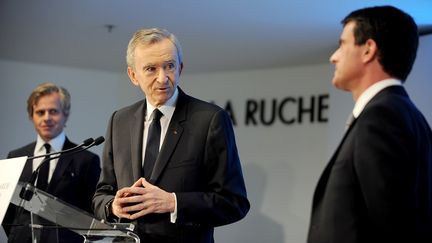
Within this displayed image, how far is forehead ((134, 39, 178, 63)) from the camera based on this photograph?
2580 millimetres

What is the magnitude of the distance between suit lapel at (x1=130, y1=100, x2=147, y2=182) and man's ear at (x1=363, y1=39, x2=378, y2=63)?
0.99m

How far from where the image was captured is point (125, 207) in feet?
7.70

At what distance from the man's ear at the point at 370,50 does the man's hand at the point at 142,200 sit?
86 cm

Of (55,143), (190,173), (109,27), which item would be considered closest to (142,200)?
(190,173)

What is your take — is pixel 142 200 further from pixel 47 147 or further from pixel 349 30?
pixel 47 147

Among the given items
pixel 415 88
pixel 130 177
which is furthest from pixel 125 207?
pixel 415 88

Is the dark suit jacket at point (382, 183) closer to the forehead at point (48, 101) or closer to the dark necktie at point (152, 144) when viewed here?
the dark necktie at point (152, 144)

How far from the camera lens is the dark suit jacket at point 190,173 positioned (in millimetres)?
2404

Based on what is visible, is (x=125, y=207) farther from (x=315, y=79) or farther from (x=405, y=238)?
(x=315, y=79)

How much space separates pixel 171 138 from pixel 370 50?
0.90 m

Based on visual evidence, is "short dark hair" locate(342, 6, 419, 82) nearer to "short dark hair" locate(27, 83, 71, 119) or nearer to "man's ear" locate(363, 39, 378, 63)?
"man's ear" locate(363, 39, 378, 63)

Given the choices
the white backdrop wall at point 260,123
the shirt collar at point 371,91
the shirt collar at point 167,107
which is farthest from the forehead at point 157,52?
the white backdrop wall at point 260,123

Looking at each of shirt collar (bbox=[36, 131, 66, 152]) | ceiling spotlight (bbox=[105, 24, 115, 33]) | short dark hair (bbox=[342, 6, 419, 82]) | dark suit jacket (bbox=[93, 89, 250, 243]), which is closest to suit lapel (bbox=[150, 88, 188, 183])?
dark suit jacket (bbox=[93, 89, 250, 243])

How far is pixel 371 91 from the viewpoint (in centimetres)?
185
